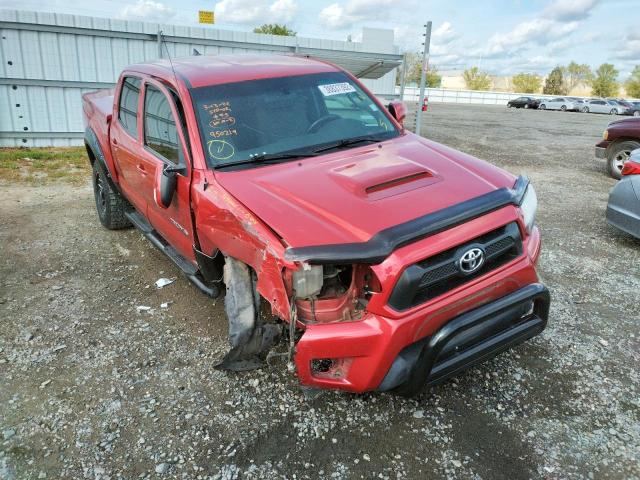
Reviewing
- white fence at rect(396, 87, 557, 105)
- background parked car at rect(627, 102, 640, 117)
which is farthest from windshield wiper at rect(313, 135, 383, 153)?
white fence at rect(396, 87, 557, 105)

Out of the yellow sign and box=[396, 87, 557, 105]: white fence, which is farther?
box=[396, 87, 557, 105]: white fence

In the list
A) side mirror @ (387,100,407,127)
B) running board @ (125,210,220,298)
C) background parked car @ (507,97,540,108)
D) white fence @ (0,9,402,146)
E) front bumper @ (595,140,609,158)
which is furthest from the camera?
background parked car @ (507,97,540,108)

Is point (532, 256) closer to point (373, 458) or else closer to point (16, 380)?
point (373, 458)

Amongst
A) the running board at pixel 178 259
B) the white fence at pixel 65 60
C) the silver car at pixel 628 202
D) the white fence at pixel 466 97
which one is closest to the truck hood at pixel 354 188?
the running board at pixel 178 259

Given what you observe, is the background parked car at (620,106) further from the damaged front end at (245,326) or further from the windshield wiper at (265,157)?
the damaged front end at (245,326)

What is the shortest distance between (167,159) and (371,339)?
213 cm

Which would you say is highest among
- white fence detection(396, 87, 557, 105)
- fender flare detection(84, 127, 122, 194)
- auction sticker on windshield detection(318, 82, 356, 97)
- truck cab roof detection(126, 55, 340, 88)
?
truck cab roof detection(126, 55, 340, 88)

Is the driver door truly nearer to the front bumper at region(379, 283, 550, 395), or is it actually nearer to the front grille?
the front grille

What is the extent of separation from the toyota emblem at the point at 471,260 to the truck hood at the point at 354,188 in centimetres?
27

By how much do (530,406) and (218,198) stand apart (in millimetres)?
2139

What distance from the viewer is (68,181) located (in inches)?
318

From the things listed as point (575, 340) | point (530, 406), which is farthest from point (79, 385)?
point (575, 340)

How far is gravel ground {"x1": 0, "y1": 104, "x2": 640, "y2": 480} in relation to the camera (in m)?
2.48

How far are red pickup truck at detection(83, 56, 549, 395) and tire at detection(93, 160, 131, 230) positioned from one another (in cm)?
163
